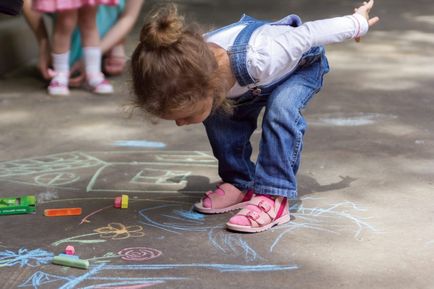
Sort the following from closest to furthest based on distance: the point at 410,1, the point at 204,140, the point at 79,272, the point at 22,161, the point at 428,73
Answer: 1. the point at 79,272
2. the point at 22,161
3. the point at 204,140
4. the point at 428,73
5. the point at 410,1

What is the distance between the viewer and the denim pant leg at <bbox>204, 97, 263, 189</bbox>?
2.68 metres

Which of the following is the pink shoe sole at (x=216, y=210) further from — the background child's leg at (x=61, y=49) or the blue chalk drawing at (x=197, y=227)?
the background child's leg at (x=61, y=49)

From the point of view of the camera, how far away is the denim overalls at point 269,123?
2.54 m

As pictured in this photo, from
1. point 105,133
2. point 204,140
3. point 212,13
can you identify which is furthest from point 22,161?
point 212,13

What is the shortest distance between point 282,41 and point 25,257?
1011 mm

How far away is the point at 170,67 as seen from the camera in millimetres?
2270

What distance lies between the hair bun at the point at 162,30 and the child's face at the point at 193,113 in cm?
19

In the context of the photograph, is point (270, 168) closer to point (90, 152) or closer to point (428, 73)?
point (90, 152)

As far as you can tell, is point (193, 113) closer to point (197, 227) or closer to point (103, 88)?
point (197, 227)

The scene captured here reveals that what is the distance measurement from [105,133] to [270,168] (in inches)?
52.5

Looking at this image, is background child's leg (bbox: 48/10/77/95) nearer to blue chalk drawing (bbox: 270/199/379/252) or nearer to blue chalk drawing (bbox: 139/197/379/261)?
blue chalk drawing (bbox: 139/197/379/261)

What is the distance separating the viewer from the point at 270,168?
8.38 ft

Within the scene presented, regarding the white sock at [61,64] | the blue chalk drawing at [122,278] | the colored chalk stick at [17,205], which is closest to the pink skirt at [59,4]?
the white sock at [61,64]

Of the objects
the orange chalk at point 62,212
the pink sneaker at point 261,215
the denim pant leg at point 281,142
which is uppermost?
the denim pant leg at point 281,142
